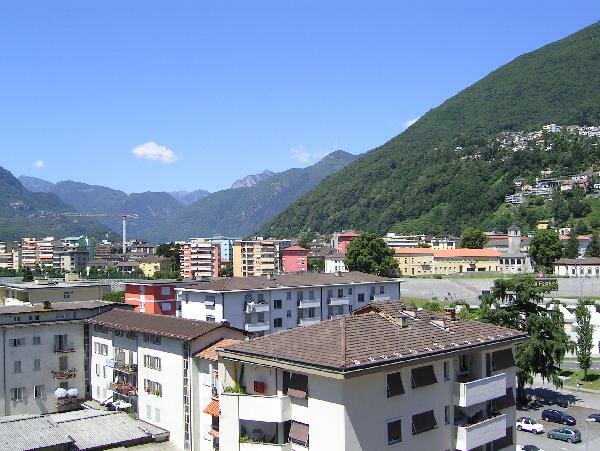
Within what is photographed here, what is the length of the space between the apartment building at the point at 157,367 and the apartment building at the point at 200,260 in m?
130

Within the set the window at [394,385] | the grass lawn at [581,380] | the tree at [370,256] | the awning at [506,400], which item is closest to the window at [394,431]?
the window at [394,385]

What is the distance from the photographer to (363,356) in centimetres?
1730

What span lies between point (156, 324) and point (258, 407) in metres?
14.9

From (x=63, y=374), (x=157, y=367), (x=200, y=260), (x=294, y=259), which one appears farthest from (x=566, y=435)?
(x=200, y=260)

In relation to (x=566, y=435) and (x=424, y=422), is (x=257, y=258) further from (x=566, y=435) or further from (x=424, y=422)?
(x=424, y=422)

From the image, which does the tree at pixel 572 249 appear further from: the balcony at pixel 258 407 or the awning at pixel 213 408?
the balcony at pixel 258 407

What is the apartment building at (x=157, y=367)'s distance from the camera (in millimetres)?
28859

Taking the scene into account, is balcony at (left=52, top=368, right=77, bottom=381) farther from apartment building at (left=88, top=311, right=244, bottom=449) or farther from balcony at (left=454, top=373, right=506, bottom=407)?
balcony at (left=454, top=373, right=506, bottom=407)

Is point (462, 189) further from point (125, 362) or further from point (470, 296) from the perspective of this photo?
point (125, 362)

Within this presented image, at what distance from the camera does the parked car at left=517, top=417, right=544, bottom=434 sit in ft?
119

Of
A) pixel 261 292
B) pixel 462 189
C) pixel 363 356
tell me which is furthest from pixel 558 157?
pixel 363 356

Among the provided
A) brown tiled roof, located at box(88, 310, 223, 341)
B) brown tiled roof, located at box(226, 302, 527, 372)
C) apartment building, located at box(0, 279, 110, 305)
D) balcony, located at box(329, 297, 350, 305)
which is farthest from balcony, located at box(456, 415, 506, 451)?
balcony, located at box(329, 297, 350, 305)

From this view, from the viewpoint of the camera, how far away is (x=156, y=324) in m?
32.2

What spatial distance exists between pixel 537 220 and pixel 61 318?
140423mm
